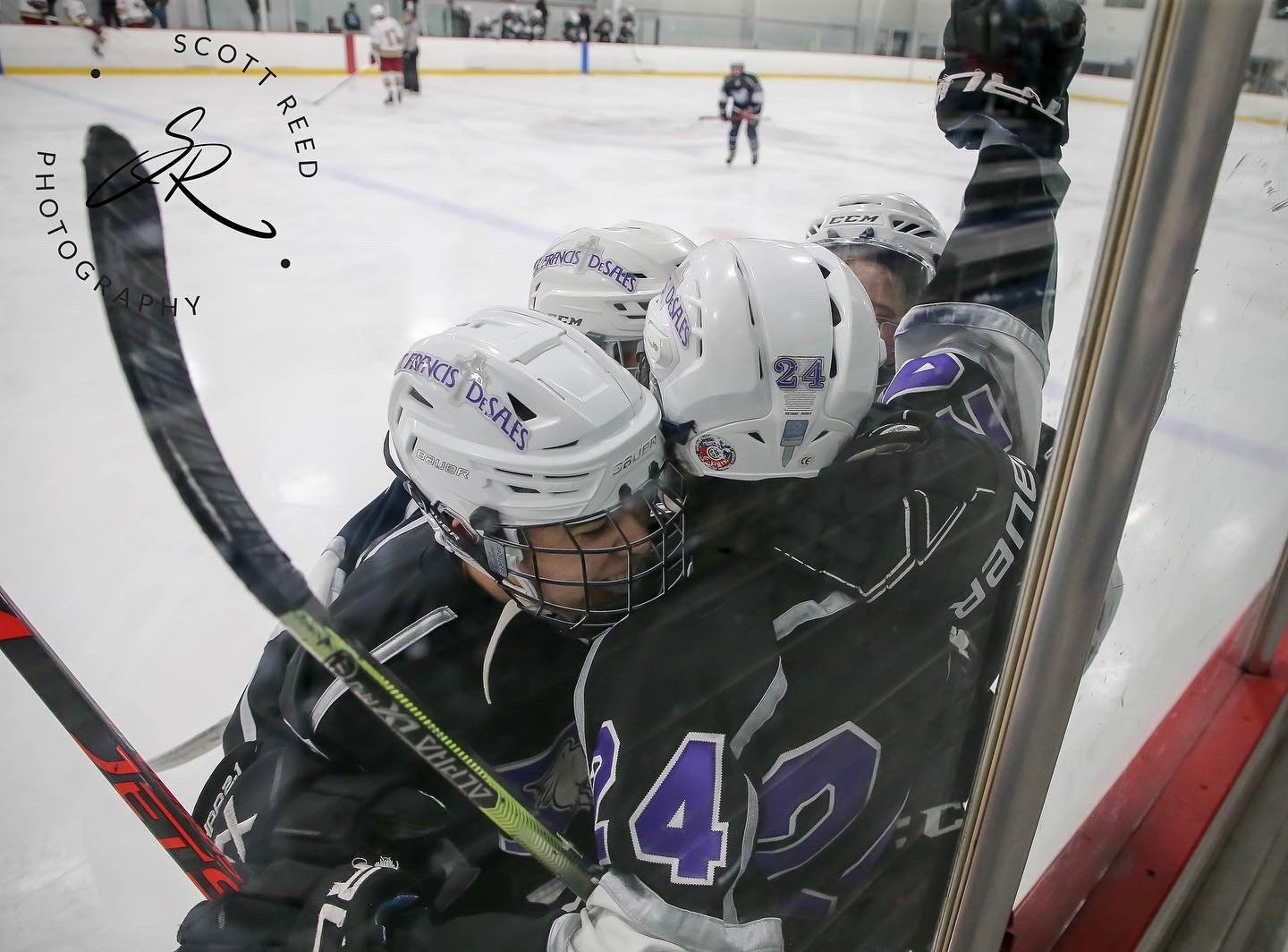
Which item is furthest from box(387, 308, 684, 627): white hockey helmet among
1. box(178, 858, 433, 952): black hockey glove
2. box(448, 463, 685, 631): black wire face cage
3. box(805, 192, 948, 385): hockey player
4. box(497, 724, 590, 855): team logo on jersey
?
box(805, 192, 948, 385): hockey player

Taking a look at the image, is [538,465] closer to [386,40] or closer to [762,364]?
[762,364]

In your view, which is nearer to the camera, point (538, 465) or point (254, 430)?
point (538, 465)

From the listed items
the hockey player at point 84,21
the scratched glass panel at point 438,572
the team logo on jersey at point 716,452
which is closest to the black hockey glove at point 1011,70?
the scratched glass panel at point 438,572

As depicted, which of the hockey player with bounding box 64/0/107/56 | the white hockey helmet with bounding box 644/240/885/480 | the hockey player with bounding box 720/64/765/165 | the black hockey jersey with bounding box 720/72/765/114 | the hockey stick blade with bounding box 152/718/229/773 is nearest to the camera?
the hockey player with bounding box 64/0/107/56

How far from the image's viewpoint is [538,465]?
2.06 ft

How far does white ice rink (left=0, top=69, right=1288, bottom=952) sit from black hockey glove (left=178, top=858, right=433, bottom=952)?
0.15 m

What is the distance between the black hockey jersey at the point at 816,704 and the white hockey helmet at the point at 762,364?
0.18ft

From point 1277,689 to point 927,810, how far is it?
1042 millimetres

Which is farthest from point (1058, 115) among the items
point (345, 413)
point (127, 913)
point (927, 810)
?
point (345, 413)

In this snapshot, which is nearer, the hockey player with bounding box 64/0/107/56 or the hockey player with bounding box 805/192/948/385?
the hockey player with bounding box 64/0/107/56

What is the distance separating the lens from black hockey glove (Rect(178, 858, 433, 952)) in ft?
2.05

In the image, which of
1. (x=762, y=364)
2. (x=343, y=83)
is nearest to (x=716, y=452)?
(x=762, y=364)

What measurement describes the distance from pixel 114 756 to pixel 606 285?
29.3 inches

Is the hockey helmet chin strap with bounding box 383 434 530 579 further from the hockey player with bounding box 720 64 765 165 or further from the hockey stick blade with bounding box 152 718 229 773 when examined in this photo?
the hockey player with bounding box 720 64 765 165
